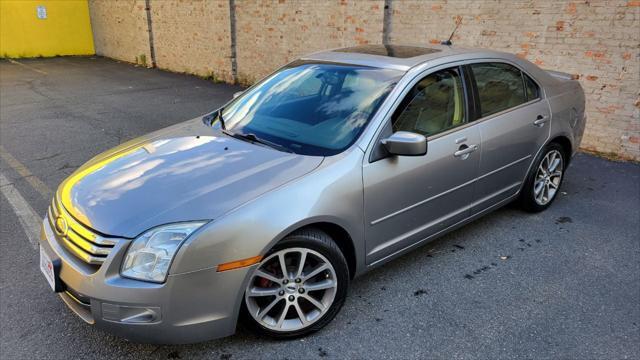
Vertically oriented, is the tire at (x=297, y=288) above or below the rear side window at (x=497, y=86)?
below

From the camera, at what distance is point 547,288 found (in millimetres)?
3482

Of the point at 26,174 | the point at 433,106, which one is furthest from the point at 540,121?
the point at 26,174

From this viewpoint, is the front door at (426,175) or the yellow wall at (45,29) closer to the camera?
the front door at (426,175)

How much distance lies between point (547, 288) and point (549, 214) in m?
1.45

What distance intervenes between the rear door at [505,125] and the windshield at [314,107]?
3.09 ft

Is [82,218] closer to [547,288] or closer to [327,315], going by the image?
[327,315]

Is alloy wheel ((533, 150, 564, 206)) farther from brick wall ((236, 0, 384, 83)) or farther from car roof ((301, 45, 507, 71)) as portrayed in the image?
brick wall ((236, 0, 384, 83))

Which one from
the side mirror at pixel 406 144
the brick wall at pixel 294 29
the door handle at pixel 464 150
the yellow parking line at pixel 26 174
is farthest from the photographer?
the brick wall at pixel 294 29

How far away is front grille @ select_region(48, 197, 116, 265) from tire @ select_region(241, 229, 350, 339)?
2.54 ft

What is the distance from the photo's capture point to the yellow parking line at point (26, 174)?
5281mm

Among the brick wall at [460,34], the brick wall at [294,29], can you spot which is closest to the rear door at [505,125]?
the brick wall at [460,34]

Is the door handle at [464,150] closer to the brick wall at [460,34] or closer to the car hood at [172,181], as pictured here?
the car hood at [172,181]

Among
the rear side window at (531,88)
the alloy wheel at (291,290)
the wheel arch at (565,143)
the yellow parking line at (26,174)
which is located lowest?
the yellow parking line at (26,174)

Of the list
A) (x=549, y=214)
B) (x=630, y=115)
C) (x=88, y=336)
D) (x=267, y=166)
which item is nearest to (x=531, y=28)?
(x=630, y=115)
